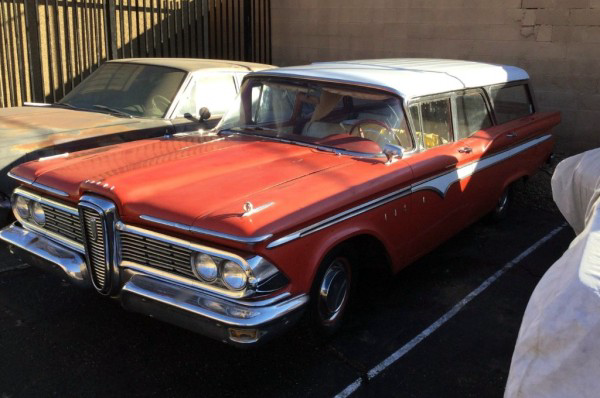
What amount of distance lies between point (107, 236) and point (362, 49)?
25.2 ft

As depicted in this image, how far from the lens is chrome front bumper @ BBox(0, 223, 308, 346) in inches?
107

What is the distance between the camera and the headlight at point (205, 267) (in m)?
2.82

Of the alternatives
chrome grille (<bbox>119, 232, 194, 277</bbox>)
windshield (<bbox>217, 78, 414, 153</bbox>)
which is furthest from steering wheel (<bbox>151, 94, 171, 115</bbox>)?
chrome grille (<bbox>119, 232, 194, 277</bbox>)

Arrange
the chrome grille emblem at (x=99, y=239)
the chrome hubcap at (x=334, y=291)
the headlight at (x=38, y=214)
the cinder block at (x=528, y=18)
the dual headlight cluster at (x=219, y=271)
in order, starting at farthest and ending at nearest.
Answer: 1. the cinder block at (x=528, y=18)
2. the headlight at (x=38, y=214)
3. the chrome hubcap at (x=334, y=291)
4. the chrome grille emblem at (x=99, y=239)
5. the dual headlight cluster at (x=219, y=271)

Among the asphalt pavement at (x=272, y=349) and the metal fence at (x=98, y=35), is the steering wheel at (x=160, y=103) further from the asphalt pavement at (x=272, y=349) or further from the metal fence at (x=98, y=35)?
the metal fence at (x=98, y=35)

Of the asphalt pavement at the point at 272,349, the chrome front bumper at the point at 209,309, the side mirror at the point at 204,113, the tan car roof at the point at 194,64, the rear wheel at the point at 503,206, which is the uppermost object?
the tan car roof at the point at 194,64

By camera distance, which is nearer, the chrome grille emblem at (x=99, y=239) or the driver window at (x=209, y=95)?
the chrome grille emblem at (x=99, y=239)

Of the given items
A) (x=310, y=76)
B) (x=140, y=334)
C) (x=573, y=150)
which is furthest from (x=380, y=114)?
(x=573, y=150)

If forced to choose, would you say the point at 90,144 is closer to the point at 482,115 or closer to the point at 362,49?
the point at 482,115

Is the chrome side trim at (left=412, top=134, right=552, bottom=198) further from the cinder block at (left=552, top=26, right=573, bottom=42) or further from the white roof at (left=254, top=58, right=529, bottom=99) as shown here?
the cinder block at (left=552, top=26, right=573, bottom=42)

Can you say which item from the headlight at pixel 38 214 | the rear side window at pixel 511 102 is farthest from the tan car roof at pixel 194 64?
the headlight at pixel 38 214

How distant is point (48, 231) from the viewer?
3.57 meters

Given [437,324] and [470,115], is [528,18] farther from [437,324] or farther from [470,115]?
[437,324]

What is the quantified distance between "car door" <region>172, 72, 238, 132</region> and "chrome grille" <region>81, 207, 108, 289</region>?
2468 millimetres
